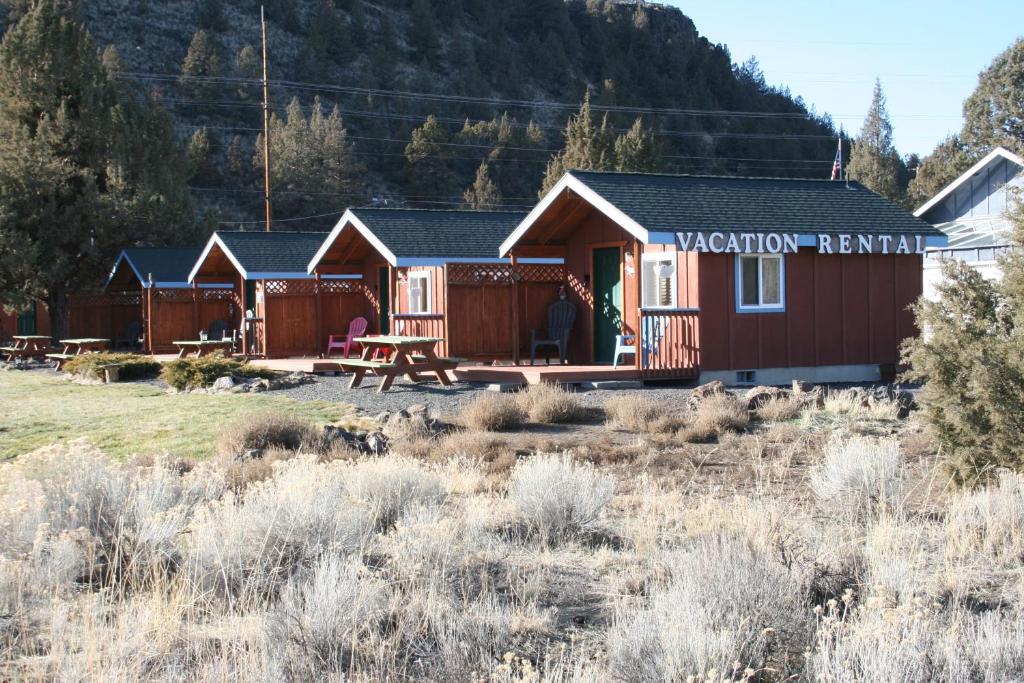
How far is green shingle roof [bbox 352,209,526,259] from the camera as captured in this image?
881 inches

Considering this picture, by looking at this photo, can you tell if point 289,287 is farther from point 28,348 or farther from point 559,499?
point 559,499

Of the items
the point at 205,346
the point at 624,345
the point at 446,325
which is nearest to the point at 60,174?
the point at 205,346

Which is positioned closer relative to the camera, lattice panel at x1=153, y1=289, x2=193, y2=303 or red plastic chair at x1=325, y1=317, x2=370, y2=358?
red plastic chair at x1=325, y1=317, x2=370, y2=358

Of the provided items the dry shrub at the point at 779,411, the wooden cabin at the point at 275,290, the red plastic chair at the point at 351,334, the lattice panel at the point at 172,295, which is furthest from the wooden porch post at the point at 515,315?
the lattice panel at the point at 172,295

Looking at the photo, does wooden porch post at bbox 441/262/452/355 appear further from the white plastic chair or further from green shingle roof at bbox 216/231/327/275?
green shingle roof at bbox 216/231/327/275

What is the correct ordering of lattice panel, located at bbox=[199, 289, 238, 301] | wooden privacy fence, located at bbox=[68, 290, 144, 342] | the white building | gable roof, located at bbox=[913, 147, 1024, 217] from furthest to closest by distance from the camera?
wooden privacy fence, located at bbox=[68, 290, 144, 342] < lattice panel, located at bbox=[199, 289, 238, 301] < gable roof, located at bbox=[913, 147, 1024, 217] < the white building

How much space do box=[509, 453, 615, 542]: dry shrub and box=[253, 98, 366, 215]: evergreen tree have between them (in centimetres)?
5906

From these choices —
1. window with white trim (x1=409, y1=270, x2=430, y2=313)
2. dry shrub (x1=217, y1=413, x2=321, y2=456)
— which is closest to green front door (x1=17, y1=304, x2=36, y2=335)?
window with white trim (x1=409, y1=270, x2=430, y2=313)

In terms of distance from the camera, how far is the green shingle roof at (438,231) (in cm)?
2238

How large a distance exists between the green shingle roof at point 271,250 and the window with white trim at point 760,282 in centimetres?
1292

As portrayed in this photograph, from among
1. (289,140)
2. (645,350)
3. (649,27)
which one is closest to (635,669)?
(645,350)

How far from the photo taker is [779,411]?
43.9 feet

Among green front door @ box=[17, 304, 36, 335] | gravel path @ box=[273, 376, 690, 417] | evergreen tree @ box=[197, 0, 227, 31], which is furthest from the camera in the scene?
evergreen tree @ box=[197, 0, 227, 31]

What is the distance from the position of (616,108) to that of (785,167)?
14.3m
